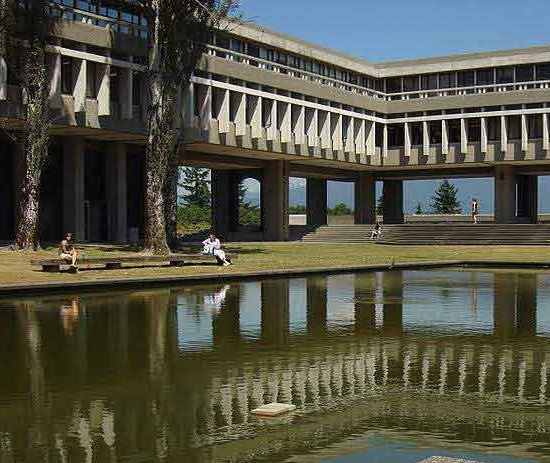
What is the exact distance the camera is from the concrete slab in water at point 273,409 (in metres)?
7.79

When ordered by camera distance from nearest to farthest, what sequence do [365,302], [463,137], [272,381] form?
[272,381]
[365,302]
[463,137]

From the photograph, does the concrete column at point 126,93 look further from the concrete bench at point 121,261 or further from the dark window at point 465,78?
the dark window at point 465,78

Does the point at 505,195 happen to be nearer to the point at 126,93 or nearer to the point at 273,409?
the point at 126,93

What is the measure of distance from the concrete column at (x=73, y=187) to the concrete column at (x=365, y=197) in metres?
34.6

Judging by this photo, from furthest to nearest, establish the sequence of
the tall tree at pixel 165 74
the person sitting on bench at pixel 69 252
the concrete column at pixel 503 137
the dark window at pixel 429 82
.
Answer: the dark window at pixel 429 82
the concrete column at pixel 503 137
the tall tree at pixel 165 74
the person sitting on bench at pixel 69 252

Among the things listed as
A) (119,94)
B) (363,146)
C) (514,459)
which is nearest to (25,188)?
(119,94)

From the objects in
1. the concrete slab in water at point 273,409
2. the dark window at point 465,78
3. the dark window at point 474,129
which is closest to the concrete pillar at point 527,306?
the concrete slab in water at point 273,409

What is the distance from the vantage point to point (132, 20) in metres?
46.2

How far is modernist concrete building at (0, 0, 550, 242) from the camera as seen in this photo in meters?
43.9

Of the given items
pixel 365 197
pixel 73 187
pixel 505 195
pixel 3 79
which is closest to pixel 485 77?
pixel 505 195

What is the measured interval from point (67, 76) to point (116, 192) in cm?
786

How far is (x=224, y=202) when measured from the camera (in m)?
70.5

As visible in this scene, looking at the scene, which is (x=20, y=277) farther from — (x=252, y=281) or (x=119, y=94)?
(x=119, y=94)

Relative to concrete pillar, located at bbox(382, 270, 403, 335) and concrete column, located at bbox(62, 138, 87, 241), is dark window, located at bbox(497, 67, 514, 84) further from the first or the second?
concrete pillar, located at bbox(382, 270, 403, 335)
